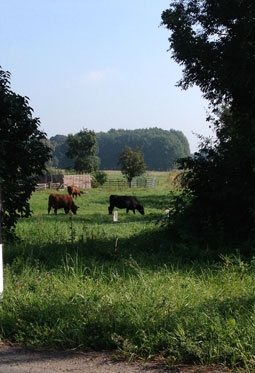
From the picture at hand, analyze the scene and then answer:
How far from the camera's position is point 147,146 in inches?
6265

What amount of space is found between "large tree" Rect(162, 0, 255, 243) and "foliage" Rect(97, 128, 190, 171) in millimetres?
136106

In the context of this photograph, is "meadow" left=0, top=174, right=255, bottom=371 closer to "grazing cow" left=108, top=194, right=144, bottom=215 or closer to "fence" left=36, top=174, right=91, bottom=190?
"grazing cow" left=108, top=194, right=144, bottom=215

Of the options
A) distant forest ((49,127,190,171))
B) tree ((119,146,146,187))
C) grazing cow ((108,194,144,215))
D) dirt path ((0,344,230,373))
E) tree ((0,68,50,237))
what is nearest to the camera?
dirt path ((0,344,230,373))

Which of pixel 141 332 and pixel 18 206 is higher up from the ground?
pixel 18 206

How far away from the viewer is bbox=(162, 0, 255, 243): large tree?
12008 mm

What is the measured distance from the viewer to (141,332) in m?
5.09

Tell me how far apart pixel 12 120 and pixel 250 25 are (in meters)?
6.88

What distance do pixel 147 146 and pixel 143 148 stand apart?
152 centimetres

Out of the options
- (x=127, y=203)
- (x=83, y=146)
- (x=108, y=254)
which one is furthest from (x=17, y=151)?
(x=83, y=146)

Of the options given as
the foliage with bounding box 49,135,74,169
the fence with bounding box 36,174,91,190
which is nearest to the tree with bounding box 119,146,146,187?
the fence with bounding box 36,174,91,190

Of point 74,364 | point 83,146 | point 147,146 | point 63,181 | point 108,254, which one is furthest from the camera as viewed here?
point 147,146

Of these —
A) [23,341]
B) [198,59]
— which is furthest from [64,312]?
[198,59]

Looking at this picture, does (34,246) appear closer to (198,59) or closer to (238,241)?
(238,241)

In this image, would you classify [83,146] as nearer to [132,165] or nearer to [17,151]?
[132,165]
